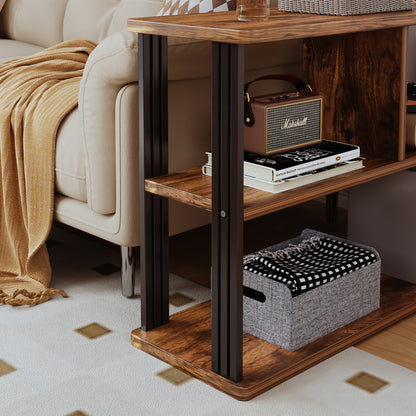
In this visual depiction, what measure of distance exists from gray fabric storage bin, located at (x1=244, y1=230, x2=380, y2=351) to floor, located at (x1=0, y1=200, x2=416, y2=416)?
71mm

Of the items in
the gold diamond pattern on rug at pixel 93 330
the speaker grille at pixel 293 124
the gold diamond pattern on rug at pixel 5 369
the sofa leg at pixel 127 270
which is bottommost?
the gold diamond pattern on rug at pixel 5 369

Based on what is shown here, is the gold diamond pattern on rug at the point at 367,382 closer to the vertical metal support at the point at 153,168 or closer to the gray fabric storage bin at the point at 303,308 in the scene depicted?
the gray fabric storage bin at the point at 303,308

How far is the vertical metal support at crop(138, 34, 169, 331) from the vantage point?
1.43 m

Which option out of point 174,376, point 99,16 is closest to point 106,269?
point 174,376

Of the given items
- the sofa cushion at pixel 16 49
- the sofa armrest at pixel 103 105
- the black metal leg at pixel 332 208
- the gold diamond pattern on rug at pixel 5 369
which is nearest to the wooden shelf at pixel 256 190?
the sofa armrest at pixel 103 105

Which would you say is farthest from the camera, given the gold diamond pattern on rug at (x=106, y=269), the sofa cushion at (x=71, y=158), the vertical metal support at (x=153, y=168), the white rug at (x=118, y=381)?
the gold diamond pattern on rug at (x=106, y=269)

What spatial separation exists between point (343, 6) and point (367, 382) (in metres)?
0.73

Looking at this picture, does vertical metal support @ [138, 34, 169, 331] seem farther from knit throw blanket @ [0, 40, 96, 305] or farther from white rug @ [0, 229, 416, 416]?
knit throw blanket @ [0, 40, 96, 305]

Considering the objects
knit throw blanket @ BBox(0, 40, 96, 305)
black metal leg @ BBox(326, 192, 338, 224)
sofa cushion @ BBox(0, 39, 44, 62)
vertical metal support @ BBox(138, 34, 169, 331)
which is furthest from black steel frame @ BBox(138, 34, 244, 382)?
sofa cushion @ BBox(0, 39, 44, 62)

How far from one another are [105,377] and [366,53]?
89 cm

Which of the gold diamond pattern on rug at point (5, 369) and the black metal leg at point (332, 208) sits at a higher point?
the black metal leg at point (332, 208)

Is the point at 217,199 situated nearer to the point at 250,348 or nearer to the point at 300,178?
the point at 300,178

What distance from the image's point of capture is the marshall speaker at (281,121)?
145 centimetres

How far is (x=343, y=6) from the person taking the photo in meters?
1.38
